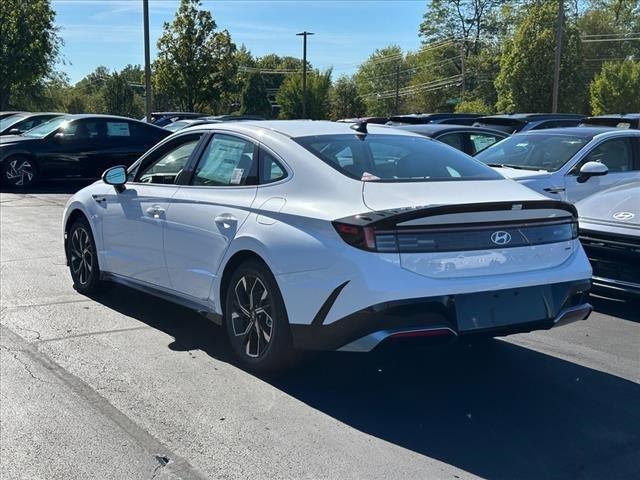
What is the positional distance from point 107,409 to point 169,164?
2359mm

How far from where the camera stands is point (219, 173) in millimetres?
5375

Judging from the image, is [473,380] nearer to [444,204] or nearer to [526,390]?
[526,390]

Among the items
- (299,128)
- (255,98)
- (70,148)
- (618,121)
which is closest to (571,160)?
(299,128)

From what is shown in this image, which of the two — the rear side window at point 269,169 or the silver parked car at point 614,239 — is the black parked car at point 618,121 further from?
the rear side window at point 269,169

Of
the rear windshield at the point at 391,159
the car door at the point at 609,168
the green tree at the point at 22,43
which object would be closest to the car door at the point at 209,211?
the rear windshield at the point at 391,159

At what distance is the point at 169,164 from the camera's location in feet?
19.8

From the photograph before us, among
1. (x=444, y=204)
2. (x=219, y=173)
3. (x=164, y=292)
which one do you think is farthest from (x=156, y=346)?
(x=444, y=204)

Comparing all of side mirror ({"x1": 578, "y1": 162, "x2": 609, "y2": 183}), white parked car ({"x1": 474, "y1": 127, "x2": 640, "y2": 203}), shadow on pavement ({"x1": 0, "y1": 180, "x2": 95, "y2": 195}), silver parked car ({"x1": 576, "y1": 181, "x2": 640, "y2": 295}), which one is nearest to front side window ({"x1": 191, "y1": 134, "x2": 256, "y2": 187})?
silver parked car ({"x1": 576, "y1": 181, "x2": 640, "y2": 295})

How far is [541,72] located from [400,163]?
44.7 metres

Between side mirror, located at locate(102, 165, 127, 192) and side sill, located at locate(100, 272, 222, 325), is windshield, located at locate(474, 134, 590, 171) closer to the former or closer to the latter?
side mirror, located at locate(102, 165, 127, 192)

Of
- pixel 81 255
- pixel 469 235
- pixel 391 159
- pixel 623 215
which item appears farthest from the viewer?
pixel 81 255

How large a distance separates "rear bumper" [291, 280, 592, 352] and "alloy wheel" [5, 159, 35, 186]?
12.3 metres

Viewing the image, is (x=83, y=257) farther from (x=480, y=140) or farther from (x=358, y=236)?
Answer: (x=480, y=140)

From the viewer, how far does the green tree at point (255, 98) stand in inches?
3597
